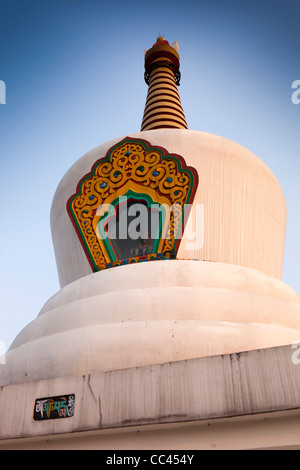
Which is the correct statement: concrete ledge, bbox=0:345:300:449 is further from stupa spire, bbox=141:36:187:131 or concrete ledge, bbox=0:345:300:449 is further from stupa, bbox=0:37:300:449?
stupa spire, bbox=141:36:187:131

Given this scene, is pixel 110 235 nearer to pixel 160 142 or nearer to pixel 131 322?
pixel 160 142

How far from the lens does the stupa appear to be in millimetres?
3080

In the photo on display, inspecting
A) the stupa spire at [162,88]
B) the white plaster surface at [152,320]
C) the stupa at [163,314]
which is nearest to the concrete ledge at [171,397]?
the stupa at [163,314]

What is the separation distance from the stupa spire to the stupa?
34 cm

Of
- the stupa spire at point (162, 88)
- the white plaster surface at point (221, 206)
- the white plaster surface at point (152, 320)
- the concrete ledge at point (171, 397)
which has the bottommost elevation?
the concrete ledge at point (171, 397)

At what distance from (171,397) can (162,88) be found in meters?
7.91

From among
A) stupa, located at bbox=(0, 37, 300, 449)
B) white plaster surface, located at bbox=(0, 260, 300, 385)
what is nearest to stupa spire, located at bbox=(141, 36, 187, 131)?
stupa, located at bbox=(0, 37, 300, 449)

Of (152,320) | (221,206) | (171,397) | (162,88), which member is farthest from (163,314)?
(162,88)

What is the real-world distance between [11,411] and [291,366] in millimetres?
2213

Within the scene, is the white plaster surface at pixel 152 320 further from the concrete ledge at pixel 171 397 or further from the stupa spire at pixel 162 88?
the stupa spire at pixel 162 88

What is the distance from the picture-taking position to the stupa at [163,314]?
10.1ft

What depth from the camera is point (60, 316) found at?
4.85 metres

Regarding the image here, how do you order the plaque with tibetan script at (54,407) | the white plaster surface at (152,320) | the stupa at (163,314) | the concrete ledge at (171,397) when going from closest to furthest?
the concrete ledge at (171,397) < the stupa at (163,314) < the plaque with tibetan script at (54,407) < the white plaster surface at (152,320)
